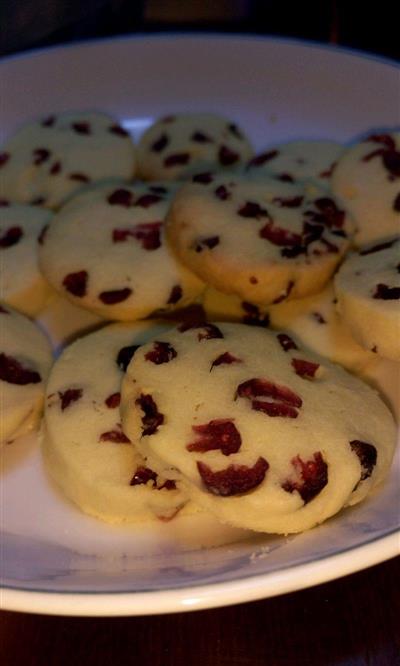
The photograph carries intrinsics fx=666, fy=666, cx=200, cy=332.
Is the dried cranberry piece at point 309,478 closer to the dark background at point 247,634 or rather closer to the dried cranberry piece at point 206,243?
the dark background at point 247,634

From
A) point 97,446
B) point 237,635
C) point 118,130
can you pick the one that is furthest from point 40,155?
point 237,635

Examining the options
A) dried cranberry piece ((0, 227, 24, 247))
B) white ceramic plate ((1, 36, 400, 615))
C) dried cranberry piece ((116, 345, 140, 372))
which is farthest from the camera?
dried cranberry piece ((0, 227, 24, 247))

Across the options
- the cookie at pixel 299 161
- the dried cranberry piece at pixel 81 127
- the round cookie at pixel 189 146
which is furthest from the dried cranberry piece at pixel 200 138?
the dried cranberry piece at pixel 81 127

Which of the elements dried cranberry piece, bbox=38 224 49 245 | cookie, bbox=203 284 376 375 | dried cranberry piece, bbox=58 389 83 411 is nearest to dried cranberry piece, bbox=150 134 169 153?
dried cranberry piece, bbox=38 224 49 245

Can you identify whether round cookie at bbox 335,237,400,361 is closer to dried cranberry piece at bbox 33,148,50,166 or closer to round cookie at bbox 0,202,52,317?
round cookie at bbox 0,202,52,317

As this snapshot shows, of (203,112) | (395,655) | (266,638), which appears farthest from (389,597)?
(203,112)
